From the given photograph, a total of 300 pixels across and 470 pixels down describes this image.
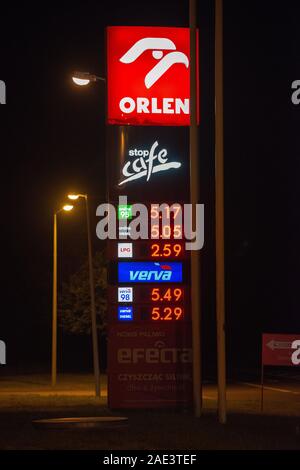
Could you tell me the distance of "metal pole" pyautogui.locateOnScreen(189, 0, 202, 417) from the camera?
1903 cm

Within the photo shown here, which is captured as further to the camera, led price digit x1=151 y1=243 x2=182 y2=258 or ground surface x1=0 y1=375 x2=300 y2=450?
led price digit x1=151 y1=243 x2=182 y2=258

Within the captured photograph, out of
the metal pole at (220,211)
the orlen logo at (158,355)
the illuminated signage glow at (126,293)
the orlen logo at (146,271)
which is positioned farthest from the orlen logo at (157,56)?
the orlen logo at (158,355)

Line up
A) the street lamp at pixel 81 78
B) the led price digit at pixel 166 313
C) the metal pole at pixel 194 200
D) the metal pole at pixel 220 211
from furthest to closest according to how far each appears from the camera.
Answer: the street lamp at pixel 81 78, the led price digit at pixel 166 313, the metal pole at pixel 194 200, the metal pole at pixel 220 211

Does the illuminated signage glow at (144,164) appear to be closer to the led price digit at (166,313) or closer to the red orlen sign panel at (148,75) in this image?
the red orlen sign panel at (148,75)

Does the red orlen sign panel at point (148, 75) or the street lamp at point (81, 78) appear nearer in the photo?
the red orlen sign panel at point (148, 75)

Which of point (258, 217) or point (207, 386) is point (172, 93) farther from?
point (258, 217)

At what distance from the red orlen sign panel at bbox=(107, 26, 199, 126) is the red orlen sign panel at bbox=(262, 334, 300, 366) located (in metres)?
6.26

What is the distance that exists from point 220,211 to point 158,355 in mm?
4791

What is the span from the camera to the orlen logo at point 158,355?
21484 millimetres

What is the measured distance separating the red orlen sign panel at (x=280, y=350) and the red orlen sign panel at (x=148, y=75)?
626 cm

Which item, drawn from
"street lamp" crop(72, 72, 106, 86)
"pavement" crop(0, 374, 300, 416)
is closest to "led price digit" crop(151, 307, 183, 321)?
"pavement" crop(0, 374, 300, 416)

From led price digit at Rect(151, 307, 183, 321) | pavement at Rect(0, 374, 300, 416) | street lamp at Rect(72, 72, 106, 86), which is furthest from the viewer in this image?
pavement at Rect(0, 374, 300, 416)

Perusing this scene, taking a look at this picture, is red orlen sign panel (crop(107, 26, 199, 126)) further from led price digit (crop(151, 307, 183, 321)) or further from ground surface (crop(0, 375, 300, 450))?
ground surface (crop(0, 375, 300, 450))
